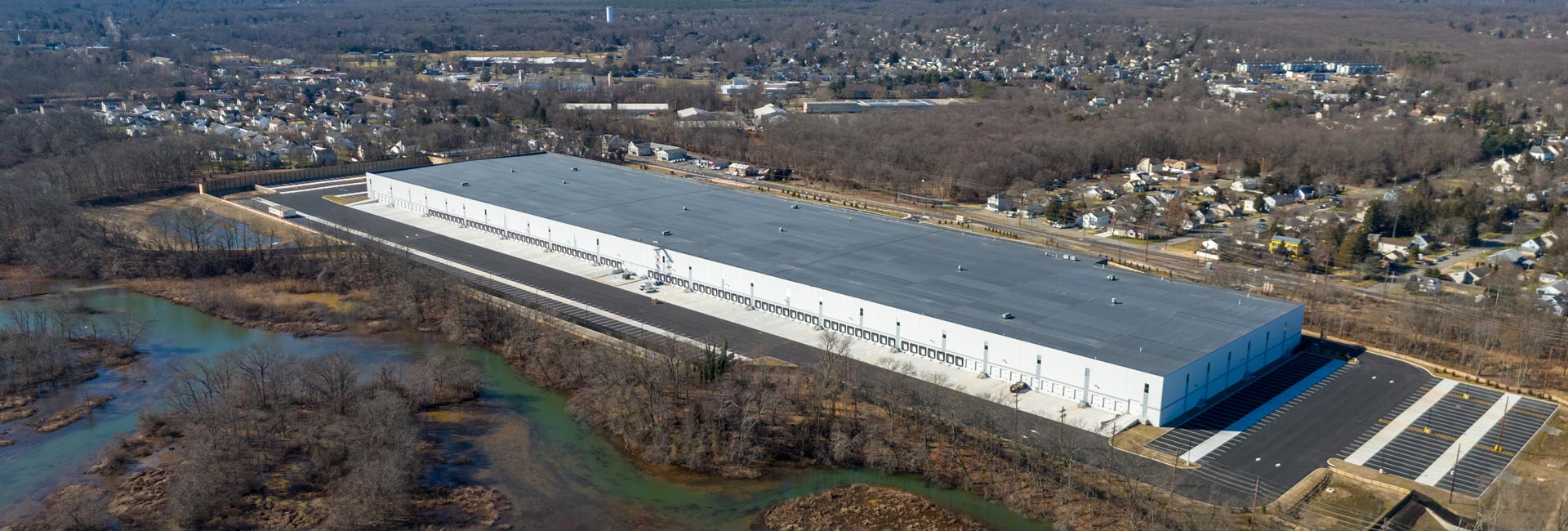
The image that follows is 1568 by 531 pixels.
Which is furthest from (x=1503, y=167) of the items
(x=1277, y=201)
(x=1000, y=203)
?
(x=1000, y=203)

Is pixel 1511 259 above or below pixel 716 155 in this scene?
below

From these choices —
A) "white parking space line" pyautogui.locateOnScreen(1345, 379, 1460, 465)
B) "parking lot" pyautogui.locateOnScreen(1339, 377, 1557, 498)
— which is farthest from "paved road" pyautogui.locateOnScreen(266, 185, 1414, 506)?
"parking lot" pyautogui.locateOnScreen(1339, 377, 1557, 498)

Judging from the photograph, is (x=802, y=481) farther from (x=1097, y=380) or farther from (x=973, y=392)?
(x=1097, y=380)

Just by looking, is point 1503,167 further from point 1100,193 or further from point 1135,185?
point 1100,193

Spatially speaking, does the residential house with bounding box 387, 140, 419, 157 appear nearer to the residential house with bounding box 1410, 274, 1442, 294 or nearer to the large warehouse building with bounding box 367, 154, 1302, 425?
the large warehouse building with bounding box 367, 154, 1302, 425

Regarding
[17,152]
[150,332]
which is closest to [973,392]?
[150,332]

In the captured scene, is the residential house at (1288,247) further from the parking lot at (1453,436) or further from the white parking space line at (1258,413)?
the parking lot at (1453,436)
